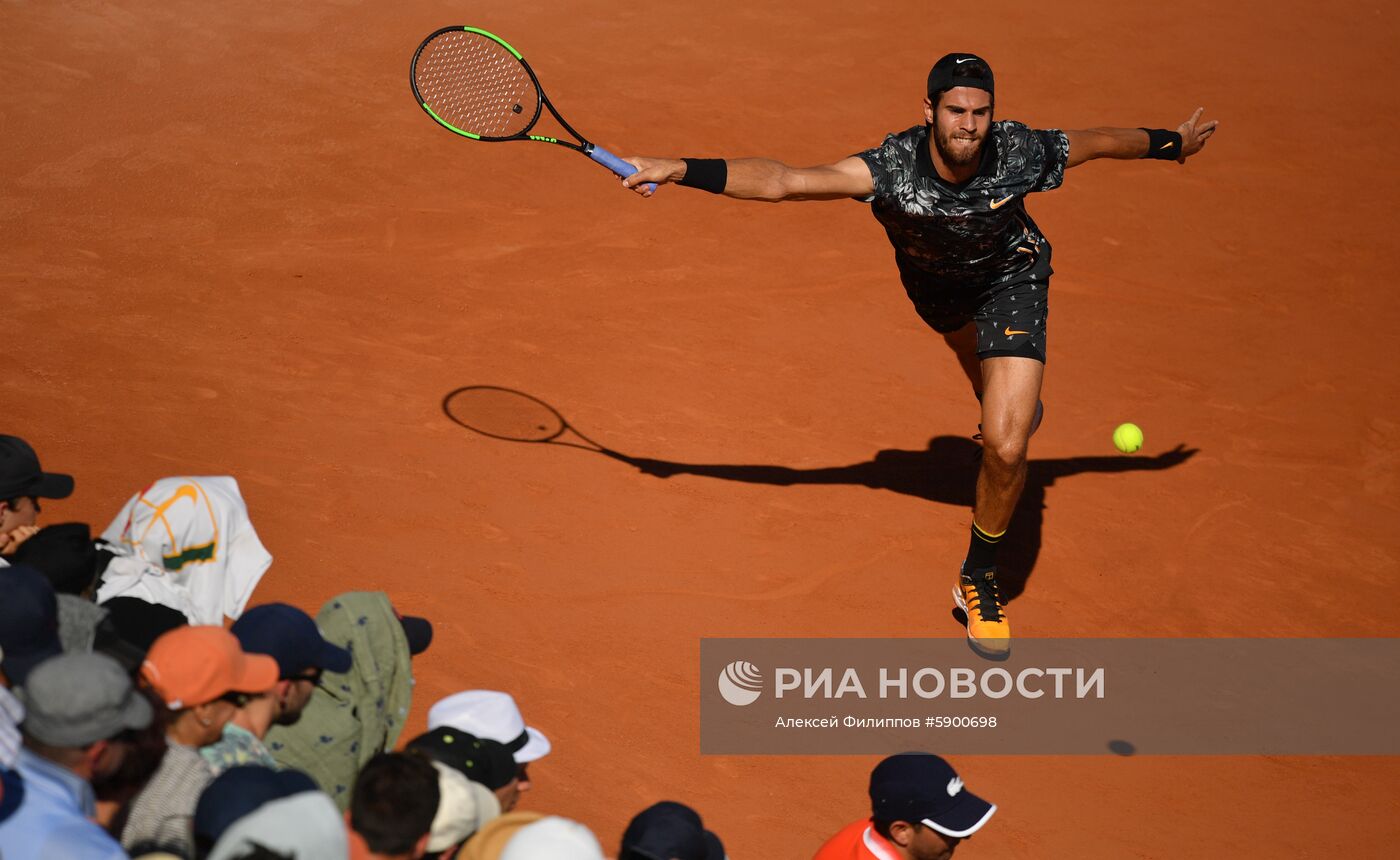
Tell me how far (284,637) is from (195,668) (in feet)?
1.18

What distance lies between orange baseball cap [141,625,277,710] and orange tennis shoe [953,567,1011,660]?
365cm

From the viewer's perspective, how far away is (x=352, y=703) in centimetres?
440

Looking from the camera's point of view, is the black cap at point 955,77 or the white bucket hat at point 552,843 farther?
the black cap at point 955,77

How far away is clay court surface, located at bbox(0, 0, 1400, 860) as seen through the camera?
5.98m

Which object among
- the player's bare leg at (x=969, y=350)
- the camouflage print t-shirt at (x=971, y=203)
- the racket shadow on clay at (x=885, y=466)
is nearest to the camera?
the camouflage print t-shirt at (x=971, y=203)

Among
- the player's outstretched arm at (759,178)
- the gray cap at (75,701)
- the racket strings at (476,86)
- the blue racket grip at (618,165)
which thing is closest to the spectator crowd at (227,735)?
the gray cap at (75,701)

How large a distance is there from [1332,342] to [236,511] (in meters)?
7.45

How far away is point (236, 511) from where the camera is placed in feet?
16.6

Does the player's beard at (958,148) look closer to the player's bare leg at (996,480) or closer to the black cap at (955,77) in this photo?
the black cap at (955,77)

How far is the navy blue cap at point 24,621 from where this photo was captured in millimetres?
→ 3729

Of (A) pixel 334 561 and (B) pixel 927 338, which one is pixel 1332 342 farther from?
(A) pixel 334 561

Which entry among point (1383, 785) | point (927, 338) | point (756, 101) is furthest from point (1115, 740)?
point (756, 101)

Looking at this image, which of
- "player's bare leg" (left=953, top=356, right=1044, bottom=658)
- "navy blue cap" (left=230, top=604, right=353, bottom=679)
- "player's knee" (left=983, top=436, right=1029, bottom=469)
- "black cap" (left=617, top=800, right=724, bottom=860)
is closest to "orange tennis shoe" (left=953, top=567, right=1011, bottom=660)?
"player's bare leg" (left=953, top=356, right=1044, bottom=658)

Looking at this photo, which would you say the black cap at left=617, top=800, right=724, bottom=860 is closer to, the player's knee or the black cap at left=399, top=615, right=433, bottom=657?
the black cap at left=399, top=615, right=433, bottom=657
